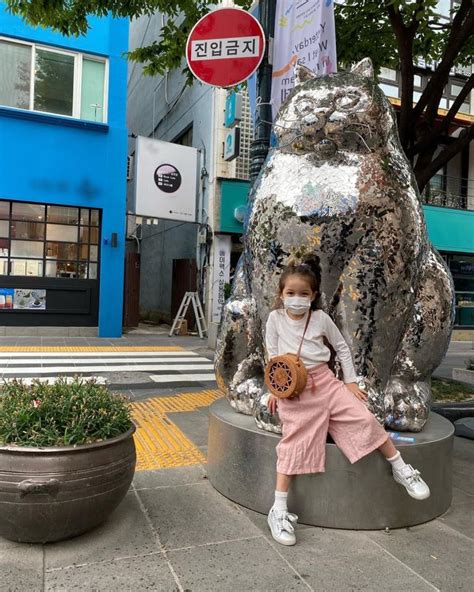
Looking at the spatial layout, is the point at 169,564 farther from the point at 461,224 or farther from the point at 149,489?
the point at 461,224

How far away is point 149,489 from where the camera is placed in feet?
10.4

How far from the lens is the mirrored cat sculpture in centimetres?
274

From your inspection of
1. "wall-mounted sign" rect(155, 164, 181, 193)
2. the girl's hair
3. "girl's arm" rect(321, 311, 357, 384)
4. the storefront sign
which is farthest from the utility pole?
the storefront sign

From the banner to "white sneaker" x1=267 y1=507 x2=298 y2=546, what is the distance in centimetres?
356

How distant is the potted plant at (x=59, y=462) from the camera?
7.30 feet

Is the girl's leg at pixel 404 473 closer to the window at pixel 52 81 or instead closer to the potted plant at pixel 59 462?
the potted plant at pixel 59 462

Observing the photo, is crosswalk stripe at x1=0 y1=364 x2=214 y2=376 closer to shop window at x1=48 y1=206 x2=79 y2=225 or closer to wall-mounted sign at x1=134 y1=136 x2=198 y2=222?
wall-mounted sign at x1=134 y1=136 x2=198 y2=222

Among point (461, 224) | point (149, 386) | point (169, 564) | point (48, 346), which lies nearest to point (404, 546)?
point (169, 564)

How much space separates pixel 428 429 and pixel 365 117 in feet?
6.16

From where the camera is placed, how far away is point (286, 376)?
2.50 m

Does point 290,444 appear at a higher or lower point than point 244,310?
lower

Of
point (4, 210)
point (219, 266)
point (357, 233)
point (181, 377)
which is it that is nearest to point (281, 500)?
point (357, 233)

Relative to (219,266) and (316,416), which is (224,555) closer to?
(316,416)

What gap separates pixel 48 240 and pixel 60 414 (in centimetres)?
1070
